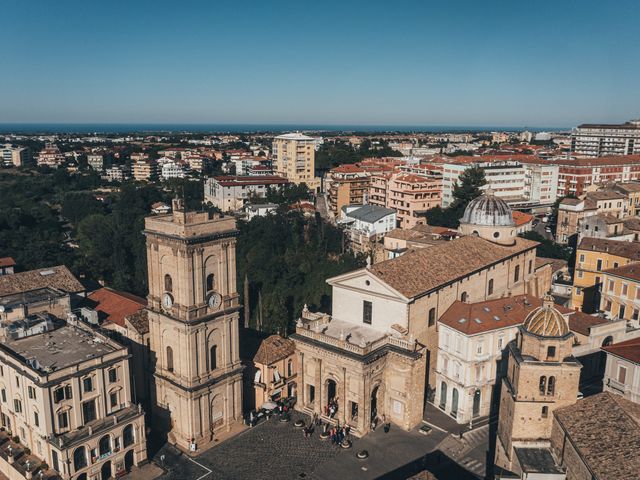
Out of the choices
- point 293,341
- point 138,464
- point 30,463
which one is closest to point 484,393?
point 293,341

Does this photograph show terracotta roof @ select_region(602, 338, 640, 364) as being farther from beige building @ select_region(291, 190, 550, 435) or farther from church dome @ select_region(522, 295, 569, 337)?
beige building @ select_region(291, 190, 550, 435)

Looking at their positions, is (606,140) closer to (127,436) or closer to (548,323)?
(548,323)

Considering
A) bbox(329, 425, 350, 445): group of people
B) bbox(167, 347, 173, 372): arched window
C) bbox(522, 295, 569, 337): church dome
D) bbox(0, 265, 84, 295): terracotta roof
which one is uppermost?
bbox(522, 295, 569, 337): church dome

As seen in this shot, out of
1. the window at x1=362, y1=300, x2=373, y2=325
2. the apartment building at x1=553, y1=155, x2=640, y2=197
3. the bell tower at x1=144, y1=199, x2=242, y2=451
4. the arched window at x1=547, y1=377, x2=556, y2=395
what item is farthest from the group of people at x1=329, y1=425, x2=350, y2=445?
the apartment building at x1=553, y1=155, x2=640, y2=197

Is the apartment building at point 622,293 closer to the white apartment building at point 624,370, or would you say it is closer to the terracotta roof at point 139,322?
the white apartment building at point 624,370

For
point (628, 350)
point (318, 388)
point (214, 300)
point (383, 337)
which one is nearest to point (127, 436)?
point (214, 300)

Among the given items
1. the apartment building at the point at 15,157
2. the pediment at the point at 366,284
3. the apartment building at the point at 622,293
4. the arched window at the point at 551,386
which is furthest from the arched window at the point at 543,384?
the apartment building at the point at 15,157

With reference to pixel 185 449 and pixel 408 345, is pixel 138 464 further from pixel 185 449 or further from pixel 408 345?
pixel 408 345
